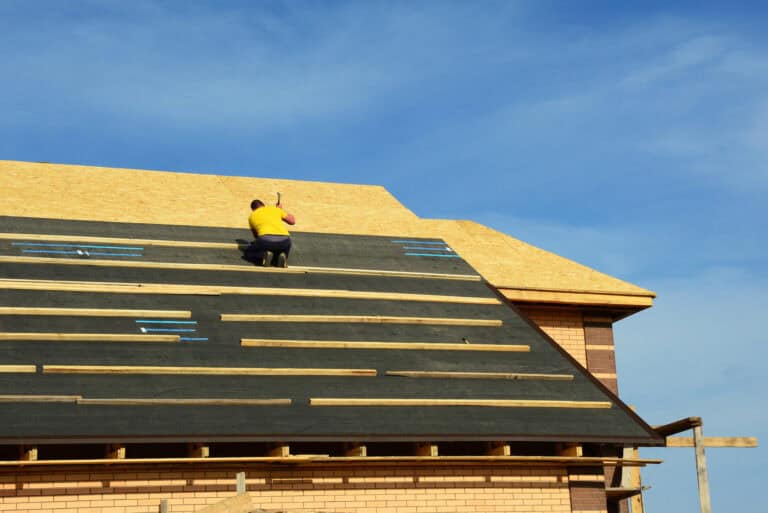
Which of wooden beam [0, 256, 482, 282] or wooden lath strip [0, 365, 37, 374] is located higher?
wooden beam [0, 256, 482, 282]

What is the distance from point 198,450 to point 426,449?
336cm

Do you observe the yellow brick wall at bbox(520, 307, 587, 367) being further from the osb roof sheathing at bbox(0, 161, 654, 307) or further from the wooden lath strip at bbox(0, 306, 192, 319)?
the wooden lath strip at bbox(0, 306, 192, 319)

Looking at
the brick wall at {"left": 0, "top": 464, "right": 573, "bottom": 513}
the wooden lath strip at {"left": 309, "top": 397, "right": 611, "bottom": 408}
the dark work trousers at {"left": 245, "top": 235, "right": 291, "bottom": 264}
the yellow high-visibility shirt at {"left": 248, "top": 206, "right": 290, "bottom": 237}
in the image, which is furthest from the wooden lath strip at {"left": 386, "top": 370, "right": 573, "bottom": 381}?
the yellow high-visibility shirt at {"left": 248, "top": 206, "right": 290, "bottom": 237}

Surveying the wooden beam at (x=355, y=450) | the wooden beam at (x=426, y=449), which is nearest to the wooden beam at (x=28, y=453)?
the wooden beam at (x=355, y=450)

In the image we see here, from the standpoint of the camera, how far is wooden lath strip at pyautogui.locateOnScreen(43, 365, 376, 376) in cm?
1653

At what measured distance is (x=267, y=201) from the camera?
80.0ft

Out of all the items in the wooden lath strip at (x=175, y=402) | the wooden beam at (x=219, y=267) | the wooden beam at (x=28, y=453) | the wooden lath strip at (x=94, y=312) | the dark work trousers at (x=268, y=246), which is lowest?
the wooden beam at (x=28, y=453)

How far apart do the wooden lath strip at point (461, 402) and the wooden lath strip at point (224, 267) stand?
3.99 m

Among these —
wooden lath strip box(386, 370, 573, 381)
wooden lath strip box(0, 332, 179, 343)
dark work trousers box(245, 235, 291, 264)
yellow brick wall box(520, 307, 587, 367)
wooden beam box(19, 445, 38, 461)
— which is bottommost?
wooden beam box(19, 445, 38, 461)

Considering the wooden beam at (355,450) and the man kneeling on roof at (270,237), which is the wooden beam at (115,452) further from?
the man kneeling on roof at (270,237)

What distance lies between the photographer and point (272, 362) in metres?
18.0

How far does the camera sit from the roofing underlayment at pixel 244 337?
53.8 ft

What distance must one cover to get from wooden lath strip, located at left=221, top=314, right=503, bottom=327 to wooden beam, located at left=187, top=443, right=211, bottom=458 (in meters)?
2.90

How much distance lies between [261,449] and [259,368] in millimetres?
1353
